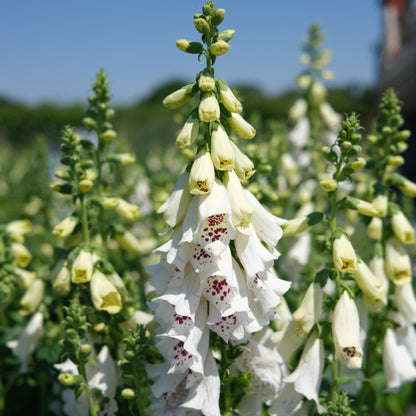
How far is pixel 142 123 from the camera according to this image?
21.8 m

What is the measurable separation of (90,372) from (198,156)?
3.29 feet

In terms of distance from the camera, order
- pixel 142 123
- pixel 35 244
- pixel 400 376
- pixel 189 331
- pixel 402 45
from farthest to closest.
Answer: pixel 142 123 < pixel 402 45 < pixel 35 244 < pixel 400 376 < pixel 189 331

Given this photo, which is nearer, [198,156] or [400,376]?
[198,156]

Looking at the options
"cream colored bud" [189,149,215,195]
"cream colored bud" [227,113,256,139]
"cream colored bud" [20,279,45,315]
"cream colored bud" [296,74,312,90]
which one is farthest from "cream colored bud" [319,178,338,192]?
"cream colored bud" [296,74,312,90]

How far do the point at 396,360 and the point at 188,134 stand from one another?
1.46 meters

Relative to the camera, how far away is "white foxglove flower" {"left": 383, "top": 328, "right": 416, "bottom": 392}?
222 centimetres

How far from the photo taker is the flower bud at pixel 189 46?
5.15 feet

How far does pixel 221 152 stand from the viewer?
1.47m

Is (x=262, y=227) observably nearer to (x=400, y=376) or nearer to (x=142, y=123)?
(x=400, y=376)

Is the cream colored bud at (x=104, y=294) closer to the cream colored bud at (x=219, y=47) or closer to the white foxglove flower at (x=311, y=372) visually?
the white foxglove flower at (x=311, y=372)

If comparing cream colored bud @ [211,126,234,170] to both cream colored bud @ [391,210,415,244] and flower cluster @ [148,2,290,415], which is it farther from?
cream colored bud @ [391,210,415,244]

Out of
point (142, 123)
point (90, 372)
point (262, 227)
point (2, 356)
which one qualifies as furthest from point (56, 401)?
point (142, 123)

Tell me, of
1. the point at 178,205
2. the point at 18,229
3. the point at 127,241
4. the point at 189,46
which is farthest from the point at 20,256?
the point at 189,46

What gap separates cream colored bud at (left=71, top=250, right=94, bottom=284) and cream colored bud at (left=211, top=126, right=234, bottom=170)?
0.68 meters
